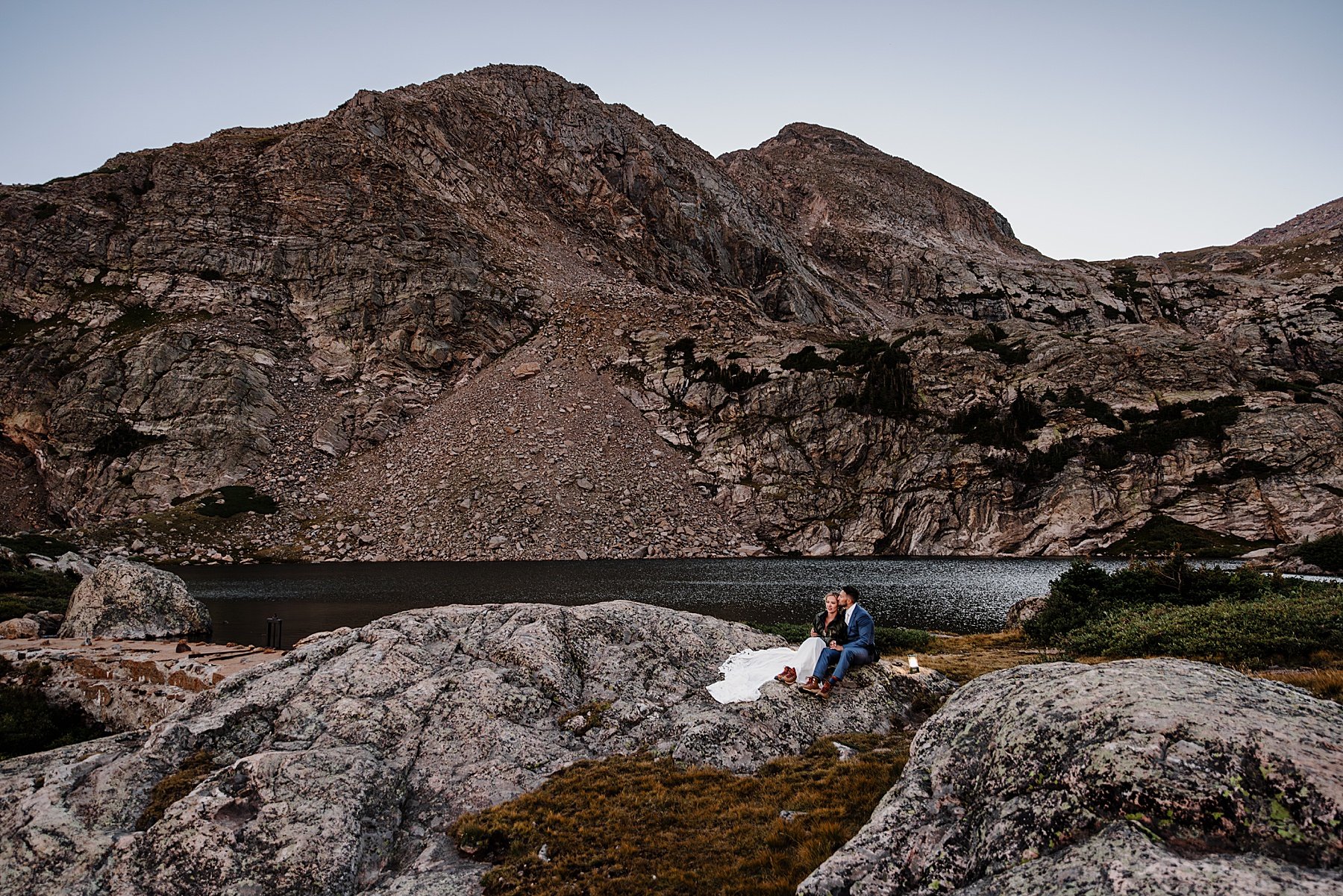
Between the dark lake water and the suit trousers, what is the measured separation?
74.1 feet

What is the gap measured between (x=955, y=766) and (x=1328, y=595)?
53.7 feet

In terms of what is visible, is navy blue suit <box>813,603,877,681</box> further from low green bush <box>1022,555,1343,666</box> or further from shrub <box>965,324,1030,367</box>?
shrub <box>965,324,1030,367</box>

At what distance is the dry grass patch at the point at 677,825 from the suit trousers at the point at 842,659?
198 centimetres

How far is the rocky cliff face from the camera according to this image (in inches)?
2928

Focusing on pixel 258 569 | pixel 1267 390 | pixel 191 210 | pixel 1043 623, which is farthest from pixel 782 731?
pixel 191 210

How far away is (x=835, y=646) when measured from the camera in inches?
523

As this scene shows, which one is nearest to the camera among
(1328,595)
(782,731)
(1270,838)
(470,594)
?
(1270,838)

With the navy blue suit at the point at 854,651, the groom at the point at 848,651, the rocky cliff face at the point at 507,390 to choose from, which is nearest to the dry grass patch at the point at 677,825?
the groom at the point at 848,651

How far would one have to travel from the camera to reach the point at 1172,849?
14.9ft

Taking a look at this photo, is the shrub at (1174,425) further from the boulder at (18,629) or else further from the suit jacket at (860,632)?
the boulder at (18,629)

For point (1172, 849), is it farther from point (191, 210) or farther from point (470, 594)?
point (191, 210)

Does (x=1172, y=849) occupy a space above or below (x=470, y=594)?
above

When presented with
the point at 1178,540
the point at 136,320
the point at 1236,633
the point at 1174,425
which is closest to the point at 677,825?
the point at 1236,633

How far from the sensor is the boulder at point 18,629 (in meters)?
24.8
